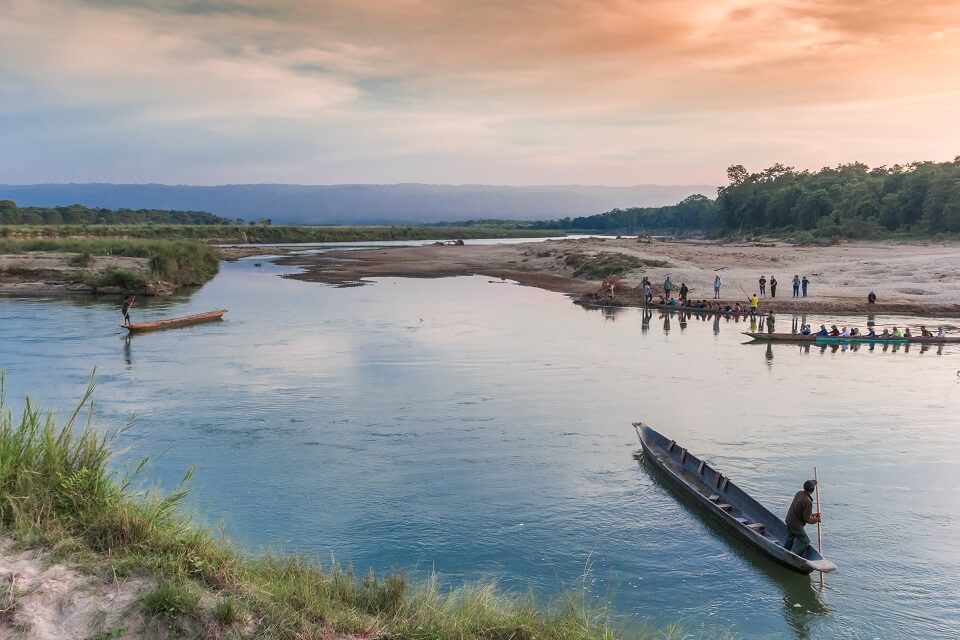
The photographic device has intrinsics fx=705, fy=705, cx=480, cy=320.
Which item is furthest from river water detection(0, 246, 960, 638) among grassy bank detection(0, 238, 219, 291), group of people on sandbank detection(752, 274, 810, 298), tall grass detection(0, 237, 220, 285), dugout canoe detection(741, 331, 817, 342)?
tall grass detection(0, 237, 220, 285)

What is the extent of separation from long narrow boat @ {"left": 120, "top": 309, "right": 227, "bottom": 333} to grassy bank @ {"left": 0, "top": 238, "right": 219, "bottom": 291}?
52.4ft

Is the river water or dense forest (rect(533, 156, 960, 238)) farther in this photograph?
dense forest (rect(533, 156, 960, 238))

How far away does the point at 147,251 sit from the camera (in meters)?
59.3

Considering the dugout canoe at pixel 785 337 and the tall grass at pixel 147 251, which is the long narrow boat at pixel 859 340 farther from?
the tall grass at pixel 147 251

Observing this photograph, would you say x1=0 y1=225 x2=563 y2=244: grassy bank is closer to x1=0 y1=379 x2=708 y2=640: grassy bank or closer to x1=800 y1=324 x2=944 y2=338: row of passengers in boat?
x1=800 y1=324 x2=944 y2=338: row of passengers in boat

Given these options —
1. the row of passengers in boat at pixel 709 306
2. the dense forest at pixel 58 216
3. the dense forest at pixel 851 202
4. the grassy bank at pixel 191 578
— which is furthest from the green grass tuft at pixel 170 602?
the dense forest at pixel 58 216

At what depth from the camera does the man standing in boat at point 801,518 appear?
1212cm

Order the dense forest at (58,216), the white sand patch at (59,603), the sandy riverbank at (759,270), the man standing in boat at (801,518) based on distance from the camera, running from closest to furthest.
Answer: the white sand patch at (59,603), the man standing in boat at (801,518), the sandy riverbank at (759,270), the dense forest at (58,216)

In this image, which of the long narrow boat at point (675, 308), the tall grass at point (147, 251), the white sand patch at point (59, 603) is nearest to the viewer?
the white sand patch at point (59, 603)

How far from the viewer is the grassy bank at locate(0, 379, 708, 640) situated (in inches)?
290

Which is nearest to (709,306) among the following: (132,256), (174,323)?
(174,323)

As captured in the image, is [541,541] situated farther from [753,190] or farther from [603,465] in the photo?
[753,190]

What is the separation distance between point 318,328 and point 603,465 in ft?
75.0

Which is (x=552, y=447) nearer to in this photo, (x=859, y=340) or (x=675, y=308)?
(x=859, y=340)
